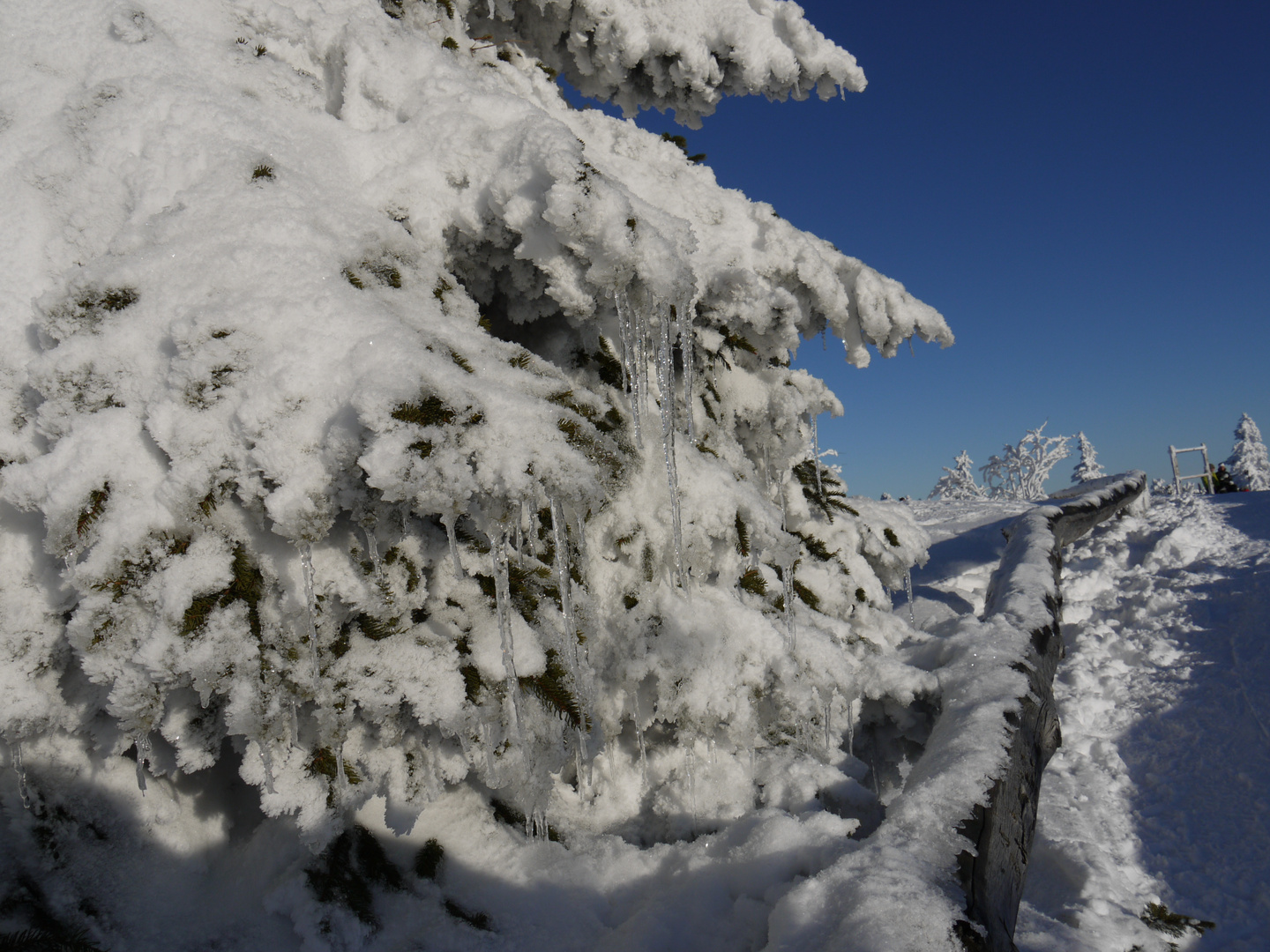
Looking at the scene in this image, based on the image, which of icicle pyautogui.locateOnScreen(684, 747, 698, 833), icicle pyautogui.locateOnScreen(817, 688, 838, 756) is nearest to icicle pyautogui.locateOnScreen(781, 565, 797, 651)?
icicle pyautogui.locateOnScreen(817, 688, 838, 756)

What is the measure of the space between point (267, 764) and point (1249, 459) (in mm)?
41457

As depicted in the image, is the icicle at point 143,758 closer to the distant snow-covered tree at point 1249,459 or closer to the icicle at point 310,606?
the icicle at point 310,606

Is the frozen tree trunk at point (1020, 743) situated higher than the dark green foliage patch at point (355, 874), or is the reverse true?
the frozen tree trunk at point (1020, 743)

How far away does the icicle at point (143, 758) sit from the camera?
82.8 inches

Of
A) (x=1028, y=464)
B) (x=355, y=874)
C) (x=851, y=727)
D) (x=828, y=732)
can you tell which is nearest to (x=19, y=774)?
(x=355, y=874)

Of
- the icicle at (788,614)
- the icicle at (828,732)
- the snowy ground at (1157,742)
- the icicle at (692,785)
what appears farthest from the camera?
the snowy ground at (1157,742)

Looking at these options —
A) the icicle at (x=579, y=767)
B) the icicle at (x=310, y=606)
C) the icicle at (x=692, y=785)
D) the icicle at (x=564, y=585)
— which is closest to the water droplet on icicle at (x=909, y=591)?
the icicle at (x=692, y=785)

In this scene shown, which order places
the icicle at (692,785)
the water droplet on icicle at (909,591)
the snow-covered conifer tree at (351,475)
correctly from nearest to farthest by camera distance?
the snow-covered conifer tree at (351,475), the icicle at (692,785), the water droplet on icicle at (909,591)

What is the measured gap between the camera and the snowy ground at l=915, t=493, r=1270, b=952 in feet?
12.9

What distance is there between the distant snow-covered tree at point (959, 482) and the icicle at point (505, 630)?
33.7 meters

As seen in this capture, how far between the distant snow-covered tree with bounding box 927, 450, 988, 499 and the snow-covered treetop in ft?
102

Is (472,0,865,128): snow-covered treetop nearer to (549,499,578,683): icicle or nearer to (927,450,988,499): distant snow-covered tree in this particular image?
(549,499,578,683): icicle

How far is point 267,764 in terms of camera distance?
2.08 meters

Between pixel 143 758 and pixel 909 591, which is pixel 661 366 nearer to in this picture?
pixel 143 758
